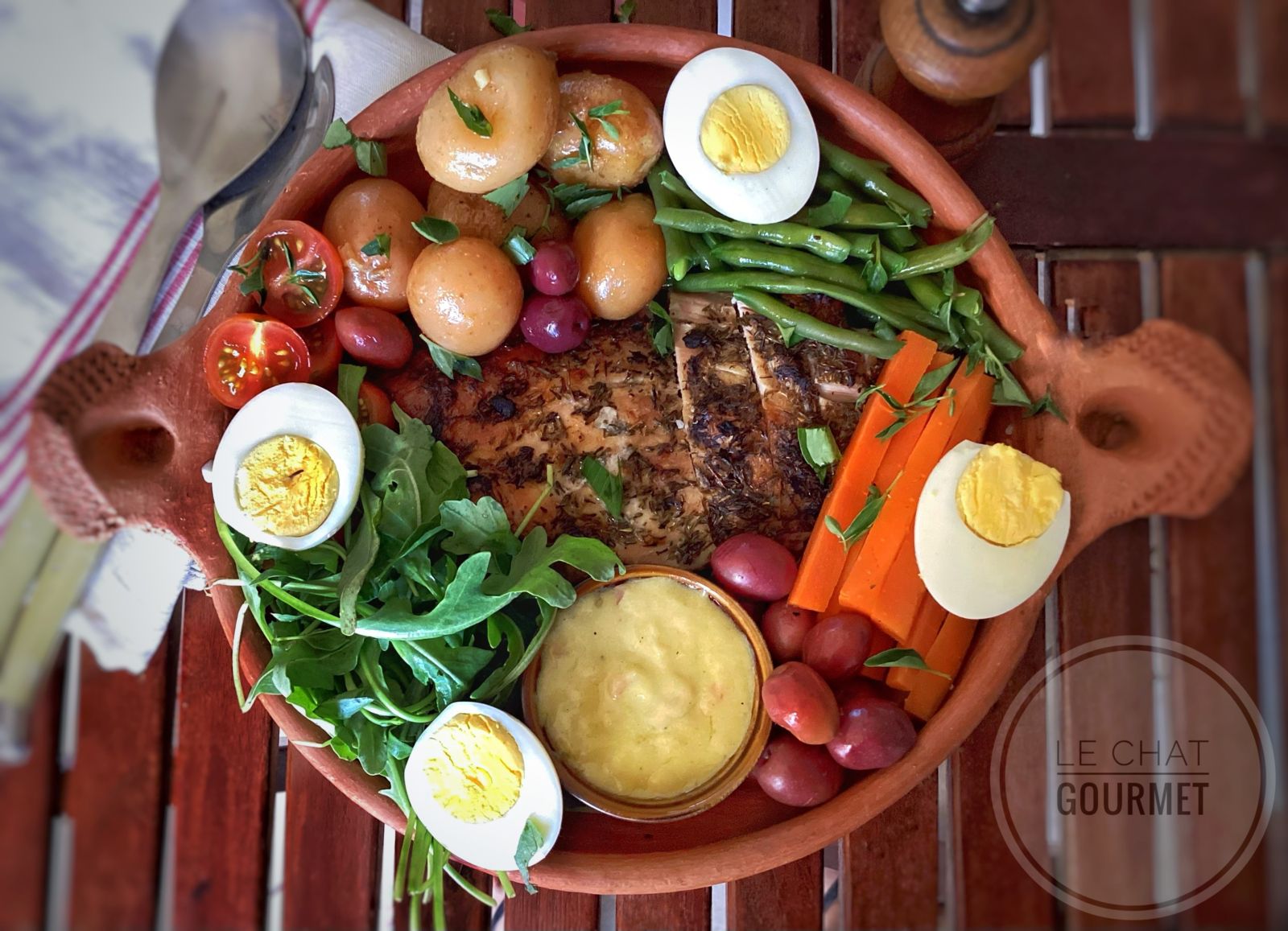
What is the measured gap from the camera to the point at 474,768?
1344mm

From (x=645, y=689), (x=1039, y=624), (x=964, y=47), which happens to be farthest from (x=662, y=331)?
(x=1039, y=624)

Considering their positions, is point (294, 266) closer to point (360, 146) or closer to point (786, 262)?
point (360, 146)

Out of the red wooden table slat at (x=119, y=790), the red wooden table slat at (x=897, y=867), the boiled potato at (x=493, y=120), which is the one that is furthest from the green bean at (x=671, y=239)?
the red wooden table slat at (x=119, y=790)

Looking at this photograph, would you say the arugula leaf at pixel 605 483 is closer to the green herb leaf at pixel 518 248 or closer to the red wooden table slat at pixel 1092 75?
the green herb leaf at pixel 518 248

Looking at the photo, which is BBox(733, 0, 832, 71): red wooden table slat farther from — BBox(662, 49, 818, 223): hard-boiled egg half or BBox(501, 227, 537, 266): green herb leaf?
BBox(501, 227, 537, 266): green herb leaf

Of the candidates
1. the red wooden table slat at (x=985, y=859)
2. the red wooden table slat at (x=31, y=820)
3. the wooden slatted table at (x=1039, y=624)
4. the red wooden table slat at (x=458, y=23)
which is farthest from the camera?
the red wooden table slat at (x=458, y=23)

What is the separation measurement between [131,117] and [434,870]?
1707 millimetres

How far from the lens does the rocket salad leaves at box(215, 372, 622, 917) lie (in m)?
1.36

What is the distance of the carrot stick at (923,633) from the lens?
5.02ft

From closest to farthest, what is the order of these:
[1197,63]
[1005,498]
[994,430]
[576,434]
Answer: [1005,498] → [576,434] → [994,430] → [1197,63]

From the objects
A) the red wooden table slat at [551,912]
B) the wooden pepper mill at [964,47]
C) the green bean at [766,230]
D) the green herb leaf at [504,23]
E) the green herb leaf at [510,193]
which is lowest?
the red wooden table slat at [551,912]

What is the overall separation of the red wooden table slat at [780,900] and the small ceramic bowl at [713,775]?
363mm

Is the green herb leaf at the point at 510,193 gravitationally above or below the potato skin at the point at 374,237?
above

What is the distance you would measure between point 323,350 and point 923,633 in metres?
1.37
